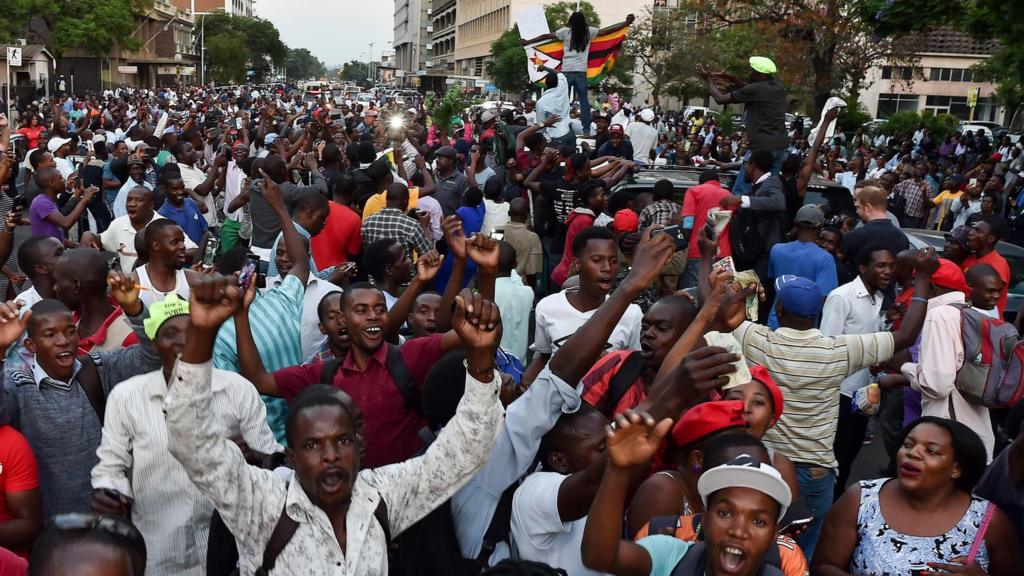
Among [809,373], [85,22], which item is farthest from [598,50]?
[85,22]

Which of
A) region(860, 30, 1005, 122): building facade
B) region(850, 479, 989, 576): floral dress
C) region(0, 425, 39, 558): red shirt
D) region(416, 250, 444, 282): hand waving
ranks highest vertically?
region(860, 30, 1005, 122): building facade

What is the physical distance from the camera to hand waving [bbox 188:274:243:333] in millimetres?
2475

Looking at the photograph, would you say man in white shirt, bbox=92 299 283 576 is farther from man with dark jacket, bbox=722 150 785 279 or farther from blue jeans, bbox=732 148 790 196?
blue jeans, bbox=732 148 790 196

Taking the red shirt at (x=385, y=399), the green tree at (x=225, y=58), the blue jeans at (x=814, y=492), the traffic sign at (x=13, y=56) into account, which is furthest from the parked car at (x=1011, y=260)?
the green tree at (x=225, y=58)

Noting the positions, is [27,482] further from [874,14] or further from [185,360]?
[874,14]

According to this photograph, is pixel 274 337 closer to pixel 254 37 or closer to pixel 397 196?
pixel 397 196

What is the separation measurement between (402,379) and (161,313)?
3.26ft

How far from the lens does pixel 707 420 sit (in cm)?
326

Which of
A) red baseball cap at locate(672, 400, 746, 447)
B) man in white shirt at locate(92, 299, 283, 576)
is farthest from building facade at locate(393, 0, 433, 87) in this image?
red baseball cap at locate(672, 400, 746, 447)

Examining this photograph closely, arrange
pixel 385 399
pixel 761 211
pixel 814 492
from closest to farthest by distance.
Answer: pixel 385 399 → pixel 814 492 → pixel 761 211

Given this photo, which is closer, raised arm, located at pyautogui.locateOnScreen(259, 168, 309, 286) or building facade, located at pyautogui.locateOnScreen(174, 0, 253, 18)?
raised arm, located at pyautogui.locateOnScreen(259, 168, 309, 286)

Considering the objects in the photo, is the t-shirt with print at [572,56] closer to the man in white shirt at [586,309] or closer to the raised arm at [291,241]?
the raised arm at [291,241]

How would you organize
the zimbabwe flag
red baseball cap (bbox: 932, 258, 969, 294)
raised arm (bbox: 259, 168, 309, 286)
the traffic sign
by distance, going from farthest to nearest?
the traffic sign < the zimbabwe flag < raised arm (bbox: 259, 168, 309, 286) < red baseball cap (bbox: 932, 258, 969, 294)

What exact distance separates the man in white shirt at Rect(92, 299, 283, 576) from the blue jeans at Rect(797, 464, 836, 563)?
2.45 m
